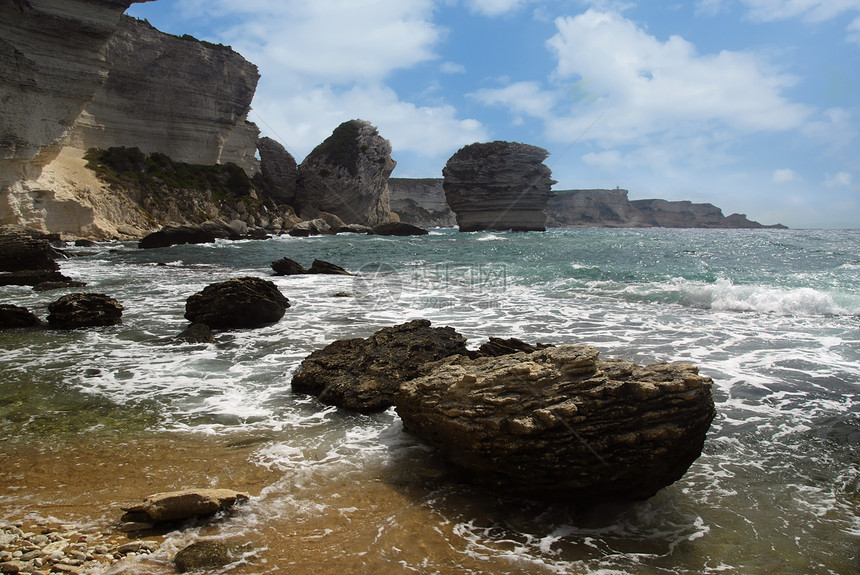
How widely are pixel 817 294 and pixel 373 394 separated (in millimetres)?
11925

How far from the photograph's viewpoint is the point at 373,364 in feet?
20.8

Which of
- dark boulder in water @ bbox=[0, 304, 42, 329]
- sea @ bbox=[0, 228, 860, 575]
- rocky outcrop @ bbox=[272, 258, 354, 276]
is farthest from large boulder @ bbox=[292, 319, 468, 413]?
rocky outcrop @ bbox=[272, 258, 354, 276]

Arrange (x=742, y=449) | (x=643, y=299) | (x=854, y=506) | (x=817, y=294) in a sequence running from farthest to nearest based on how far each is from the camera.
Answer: (x=643, y=299)
(x=817, y=294)
(x=742, y=449)
(x=854, y=506)

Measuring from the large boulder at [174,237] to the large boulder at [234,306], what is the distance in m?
23.6

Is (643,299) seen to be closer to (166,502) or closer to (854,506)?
(854,506)

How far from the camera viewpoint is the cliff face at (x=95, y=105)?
2472 centimetres

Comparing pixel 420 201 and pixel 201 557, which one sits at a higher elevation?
pixel 420 201

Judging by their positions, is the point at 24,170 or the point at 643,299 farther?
the point at 24,170

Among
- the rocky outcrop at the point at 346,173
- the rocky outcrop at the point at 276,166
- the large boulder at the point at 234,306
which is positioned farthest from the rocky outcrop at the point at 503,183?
the large boulder at the point at 234,306

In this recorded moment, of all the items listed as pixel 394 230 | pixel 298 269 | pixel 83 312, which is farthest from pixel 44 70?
pixel 394 230

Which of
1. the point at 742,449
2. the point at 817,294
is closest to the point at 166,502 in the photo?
the point at 742,449

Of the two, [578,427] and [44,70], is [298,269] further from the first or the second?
[44,70]

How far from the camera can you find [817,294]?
39.8ft

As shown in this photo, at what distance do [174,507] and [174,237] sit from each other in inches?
1292
